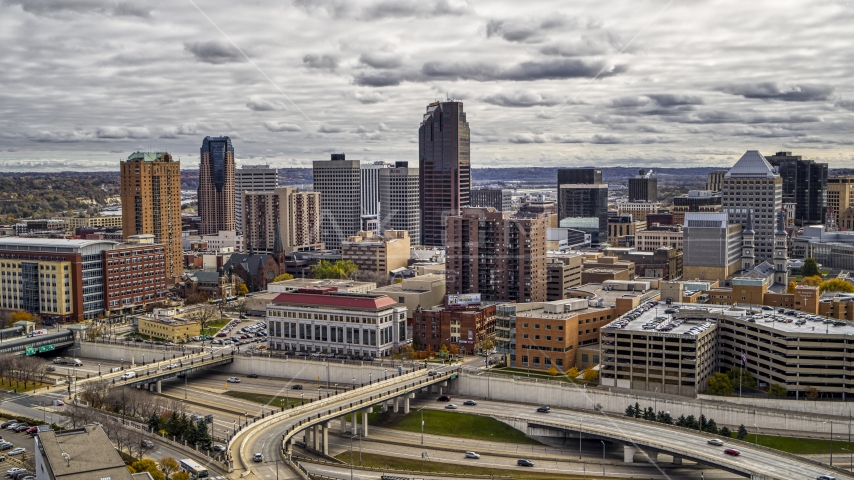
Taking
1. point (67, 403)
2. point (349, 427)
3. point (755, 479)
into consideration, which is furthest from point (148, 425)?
point (755, 479)

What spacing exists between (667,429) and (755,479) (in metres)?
10.3

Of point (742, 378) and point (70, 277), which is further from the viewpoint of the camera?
point (70, 277)

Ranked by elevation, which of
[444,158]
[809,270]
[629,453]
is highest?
[444,158]

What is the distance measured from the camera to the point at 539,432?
7075 cm

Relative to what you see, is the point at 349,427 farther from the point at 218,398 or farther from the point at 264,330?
the point at 264,330

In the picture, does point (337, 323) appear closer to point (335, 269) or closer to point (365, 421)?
point (365, 421)

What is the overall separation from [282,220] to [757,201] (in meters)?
84.4

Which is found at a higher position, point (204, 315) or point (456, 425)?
point (204, 315)

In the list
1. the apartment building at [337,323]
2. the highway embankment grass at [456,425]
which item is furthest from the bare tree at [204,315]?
the highway embankment grass at [456,425]

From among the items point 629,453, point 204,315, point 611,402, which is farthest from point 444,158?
point 629,453

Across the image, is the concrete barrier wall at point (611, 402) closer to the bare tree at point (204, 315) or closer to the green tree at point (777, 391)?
the green tree at point (777, 391)

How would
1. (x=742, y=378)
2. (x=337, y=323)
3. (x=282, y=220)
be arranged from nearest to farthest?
(x=742, y=378), (x=337, y=323), (x=282, y=220)

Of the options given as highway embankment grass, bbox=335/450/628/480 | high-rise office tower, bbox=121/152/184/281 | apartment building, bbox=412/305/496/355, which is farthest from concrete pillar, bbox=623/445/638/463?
high-rise office tower, bbox=121/152/184/281

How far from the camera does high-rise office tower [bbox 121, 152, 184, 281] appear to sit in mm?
142500
